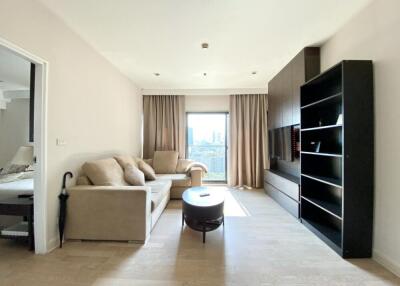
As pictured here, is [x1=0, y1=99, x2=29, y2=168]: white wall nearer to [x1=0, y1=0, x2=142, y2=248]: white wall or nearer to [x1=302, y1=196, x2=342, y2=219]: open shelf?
[x1=0, y1=0, x2=142, y2=248]: white wall

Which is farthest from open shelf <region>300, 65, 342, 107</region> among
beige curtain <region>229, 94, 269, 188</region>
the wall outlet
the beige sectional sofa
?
the wall outlet

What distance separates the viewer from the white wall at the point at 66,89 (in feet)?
6.54

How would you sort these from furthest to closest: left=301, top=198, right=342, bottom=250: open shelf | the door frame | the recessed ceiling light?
the recessed ceiling light → left=301, top=198, right=342, bottom=250: open shelf → the door frame

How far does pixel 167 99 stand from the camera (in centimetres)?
566

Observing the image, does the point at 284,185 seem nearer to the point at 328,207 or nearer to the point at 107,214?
the point at 328,207

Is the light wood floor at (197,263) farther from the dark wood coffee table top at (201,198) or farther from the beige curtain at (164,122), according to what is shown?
the beige curtain at (164,122)

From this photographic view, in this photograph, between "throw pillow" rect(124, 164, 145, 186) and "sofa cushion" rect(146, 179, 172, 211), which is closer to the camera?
"sofa cushion" rect(146, 179, 172, 211)

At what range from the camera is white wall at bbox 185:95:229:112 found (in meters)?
5.83

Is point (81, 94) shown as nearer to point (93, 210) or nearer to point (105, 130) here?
point (105, 130)

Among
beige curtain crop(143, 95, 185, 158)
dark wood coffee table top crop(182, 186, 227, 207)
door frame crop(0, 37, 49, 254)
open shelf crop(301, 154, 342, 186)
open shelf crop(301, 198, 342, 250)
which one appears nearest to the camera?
door frame crop(0, 37, 49, 254)

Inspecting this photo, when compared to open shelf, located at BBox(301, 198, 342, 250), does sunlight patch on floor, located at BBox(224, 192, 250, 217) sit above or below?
below

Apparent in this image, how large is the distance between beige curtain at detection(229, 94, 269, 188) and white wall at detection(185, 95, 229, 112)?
0.42m

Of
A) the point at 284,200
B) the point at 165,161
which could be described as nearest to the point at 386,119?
the point at 284,200

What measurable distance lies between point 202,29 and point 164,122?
129 inches
